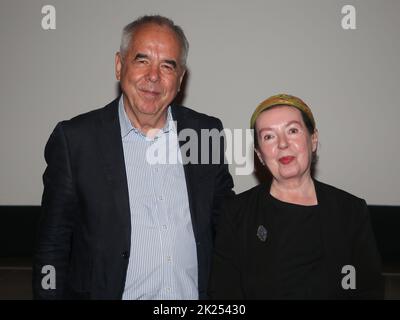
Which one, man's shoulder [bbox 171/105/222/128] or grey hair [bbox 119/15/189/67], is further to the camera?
man's shoulder [bbox 171/105/222/128]

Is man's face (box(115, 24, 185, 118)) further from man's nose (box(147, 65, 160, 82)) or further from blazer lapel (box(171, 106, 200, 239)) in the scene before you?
blazer lapel (box(171, 106, 200, 239))

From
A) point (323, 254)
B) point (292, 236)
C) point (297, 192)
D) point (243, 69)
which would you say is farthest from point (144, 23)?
point (243, 69)

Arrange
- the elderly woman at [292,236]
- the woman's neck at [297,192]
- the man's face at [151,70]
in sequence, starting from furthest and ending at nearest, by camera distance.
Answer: the man's face at [151,70] < the woman's neck at [297,192] < the elderly woman at [292,236]

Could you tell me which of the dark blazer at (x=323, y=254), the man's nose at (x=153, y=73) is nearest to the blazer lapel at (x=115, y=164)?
the man's nose at (x=153, y=73)

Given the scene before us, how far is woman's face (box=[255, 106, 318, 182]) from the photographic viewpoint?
1646 mm

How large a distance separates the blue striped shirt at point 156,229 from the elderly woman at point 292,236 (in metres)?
0.17

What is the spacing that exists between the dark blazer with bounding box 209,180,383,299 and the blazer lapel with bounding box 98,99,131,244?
17.5 inches

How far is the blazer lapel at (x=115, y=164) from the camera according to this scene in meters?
1.73

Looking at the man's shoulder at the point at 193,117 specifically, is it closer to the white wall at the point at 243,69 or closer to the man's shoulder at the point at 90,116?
the man's shoulder at the point at 90,116

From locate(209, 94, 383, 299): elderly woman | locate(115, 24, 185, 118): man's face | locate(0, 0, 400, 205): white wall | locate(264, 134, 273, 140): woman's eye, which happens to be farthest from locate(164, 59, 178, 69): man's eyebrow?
locate(0, 0, 400, 205): white wall

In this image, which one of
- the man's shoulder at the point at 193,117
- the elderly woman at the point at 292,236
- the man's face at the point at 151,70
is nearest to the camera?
the elderly woman at the point at 292,236

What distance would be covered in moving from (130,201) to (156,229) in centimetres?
18

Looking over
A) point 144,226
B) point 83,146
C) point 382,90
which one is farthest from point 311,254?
point 382,90
